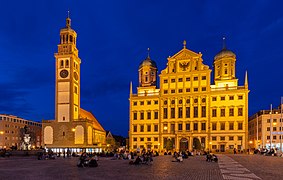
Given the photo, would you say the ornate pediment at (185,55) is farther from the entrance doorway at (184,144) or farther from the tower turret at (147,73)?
the entrance doorway at (184,144)

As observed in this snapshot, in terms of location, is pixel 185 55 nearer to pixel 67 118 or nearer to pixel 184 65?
pixel 184 65

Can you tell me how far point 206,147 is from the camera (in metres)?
73.7

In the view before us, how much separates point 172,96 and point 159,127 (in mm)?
8939

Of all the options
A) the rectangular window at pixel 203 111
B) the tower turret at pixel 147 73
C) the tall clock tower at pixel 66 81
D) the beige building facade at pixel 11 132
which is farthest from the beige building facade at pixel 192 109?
the beige building facade at pixel 11 132

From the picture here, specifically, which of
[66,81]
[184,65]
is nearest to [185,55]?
[184,65]

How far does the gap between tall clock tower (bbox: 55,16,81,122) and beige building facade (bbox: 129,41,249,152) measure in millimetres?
16102

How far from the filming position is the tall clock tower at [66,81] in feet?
245

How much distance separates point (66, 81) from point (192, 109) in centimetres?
3333

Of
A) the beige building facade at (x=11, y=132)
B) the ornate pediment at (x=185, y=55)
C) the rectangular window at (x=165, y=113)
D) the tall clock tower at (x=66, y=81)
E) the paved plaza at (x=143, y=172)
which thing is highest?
the ornate pediment at (x=185, y=55)

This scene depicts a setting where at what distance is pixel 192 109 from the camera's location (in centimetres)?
7594

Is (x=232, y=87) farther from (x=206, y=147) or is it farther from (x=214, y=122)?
(x=206, y=147)

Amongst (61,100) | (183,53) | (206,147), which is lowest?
(206,147)

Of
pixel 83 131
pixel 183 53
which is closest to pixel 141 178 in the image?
pixel 83 131

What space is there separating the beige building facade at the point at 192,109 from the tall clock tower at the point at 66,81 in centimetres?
1610
